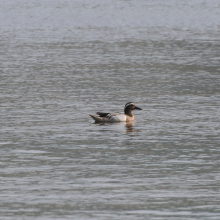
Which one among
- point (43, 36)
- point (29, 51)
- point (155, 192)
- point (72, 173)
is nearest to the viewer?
point (155, 192)

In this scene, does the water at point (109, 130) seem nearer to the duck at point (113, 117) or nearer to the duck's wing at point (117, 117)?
the duck at point (113, 117)

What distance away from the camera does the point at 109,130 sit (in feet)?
88.9

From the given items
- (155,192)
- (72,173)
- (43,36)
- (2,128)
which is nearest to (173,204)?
(155,192)

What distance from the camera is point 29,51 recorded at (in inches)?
2313

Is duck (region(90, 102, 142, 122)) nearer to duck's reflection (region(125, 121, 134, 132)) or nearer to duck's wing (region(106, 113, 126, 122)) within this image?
duck's wing (region(106, 113, 126, 122))

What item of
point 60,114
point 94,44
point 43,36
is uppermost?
point 43,36

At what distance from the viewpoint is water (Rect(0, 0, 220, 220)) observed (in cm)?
1697

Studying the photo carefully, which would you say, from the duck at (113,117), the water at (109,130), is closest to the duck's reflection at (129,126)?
the water at (109,130)

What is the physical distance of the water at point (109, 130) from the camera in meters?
17.0

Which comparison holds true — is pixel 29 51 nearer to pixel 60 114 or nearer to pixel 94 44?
pixel 94 44

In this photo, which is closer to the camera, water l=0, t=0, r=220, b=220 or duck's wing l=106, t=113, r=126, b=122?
water l=0, t=0, r=220, b=220

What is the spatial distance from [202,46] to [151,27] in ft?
89.9

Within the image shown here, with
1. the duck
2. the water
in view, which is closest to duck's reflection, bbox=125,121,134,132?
the water

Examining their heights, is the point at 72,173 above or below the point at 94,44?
below
